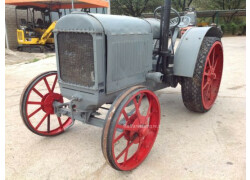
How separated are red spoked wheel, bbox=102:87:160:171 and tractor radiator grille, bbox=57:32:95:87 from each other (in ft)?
1.54

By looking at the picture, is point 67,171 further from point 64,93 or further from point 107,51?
point 107,51

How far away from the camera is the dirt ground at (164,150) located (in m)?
2.18

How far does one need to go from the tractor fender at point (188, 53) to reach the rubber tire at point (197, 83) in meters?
0.17

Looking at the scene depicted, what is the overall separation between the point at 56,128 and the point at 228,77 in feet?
14.3

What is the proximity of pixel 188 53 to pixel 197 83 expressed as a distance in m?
0.43

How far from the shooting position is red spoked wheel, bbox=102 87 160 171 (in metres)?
1.86

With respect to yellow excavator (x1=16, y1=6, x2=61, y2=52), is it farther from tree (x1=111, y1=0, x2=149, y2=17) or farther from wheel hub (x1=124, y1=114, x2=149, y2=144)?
tree (x1=111, y1=0, x2=149, y2=17)

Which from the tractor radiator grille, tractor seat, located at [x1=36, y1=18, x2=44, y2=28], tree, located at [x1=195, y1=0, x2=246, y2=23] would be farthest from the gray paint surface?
tree, located at [x1=195, y1=0, x2=246, y2=23]

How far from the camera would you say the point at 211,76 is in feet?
11.3

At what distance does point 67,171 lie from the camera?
7.31ft

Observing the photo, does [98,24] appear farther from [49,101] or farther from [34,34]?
[34,34]

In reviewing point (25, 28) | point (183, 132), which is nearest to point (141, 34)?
point (183, 132)

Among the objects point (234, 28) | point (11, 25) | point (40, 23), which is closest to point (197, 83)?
point (40, 23)

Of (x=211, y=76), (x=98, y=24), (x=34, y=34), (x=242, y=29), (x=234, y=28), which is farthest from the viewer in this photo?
(x=242, y=29)
